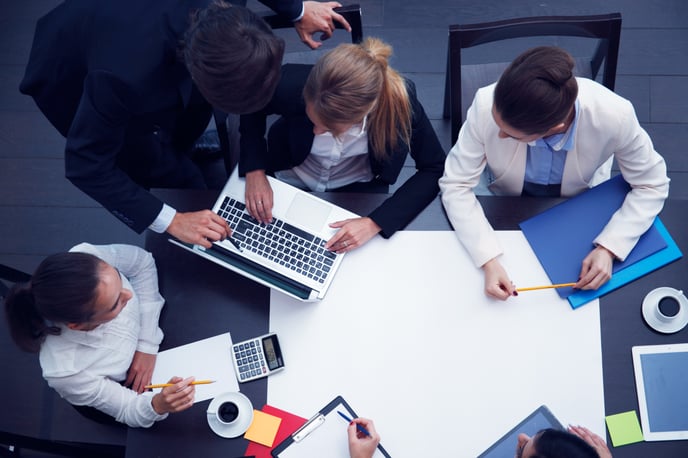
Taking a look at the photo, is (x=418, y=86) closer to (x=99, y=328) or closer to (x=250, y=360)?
(x=250, y=360)

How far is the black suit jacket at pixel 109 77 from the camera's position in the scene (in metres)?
1.36

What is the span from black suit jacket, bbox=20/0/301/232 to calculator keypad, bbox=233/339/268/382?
40 cm

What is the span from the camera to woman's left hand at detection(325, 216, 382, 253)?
1.54 meters

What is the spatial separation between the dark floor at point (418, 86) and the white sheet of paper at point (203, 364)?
0.95 meters

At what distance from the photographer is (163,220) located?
1565 mm

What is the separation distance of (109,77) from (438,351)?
953 mm

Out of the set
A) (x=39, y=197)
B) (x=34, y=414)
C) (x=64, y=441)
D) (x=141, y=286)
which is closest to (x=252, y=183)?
(x=141, y=286)

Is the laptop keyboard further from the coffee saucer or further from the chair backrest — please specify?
the chair backrest

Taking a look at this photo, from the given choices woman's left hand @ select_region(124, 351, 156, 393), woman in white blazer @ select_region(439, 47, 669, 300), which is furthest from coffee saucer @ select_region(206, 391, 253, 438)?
woman in white blazer @ select_region(439, 47, 669, 300)

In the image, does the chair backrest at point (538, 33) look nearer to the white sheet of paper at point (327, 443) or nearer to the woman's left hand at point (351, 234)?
the woman's left hand at point (351, 234)

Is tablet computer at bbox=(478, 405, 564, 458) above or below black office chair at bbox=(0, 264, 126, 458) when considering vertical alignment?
above

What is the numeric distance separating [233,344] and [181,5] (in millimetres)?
788

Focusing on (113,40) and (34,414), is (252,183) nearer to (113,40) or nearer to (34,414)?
(113,40)

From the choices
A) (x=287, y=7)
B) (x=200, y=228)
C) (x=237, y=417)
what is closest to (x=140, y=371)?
(x=237, y=417)
